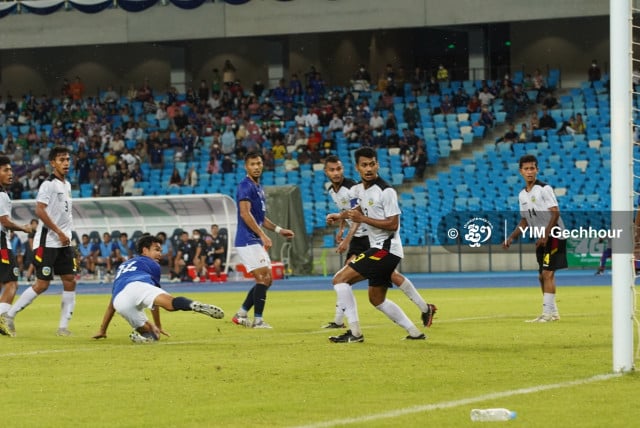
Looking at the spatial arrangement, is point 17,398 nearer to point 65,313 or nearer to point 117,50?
point 65,313

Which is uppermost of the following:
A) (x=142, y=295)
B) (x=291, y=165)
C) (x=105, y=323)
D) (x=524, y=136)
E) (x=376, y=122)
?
(x=376, y=122)

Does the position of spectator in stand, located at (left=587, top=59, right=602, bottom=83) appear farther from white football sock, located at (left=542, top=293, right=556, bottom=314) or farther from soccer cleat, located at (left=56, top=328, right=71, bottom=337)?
soccer cleat, located at (left=56, top=328, right=71, bottom=337)

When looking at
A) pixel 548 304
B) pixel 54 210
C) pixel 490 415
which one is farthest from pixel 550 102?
pixel 490 415

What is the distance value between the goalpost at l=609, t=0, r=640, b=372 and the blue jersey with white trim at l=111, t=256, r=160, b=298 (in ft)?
19.6

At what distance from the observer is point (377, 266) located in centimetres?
1298

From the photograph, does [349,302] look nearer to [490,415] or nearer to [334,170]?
[334,170]

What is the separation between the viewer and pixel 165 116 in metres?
50.8

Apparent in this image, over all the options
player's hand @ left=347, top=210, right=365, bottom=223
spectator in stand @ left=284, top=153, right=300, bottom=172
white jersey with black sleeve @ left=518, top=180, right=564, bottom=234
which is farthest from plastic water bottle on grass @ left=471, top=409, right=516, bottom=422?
spectator in stand @ left=284, top=153, right=300, bottom=172

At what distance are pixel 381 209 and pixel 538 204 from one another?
14.5 ft

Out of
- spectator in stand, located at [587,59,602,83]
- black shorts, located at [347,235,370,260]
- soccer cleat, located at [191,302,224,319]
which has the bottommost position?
soccer cleat, located at [191,302,224,319]

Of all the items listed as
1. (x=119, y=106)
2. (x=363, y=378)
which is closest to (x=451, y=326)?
(x=363, y=378)

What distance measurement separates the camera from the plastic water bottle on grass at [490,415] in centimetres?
731

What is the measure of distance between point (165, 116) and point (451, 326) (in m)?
36.3

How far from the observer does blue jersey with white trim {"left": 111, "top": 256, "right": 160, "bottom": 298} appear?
44.8 feet
